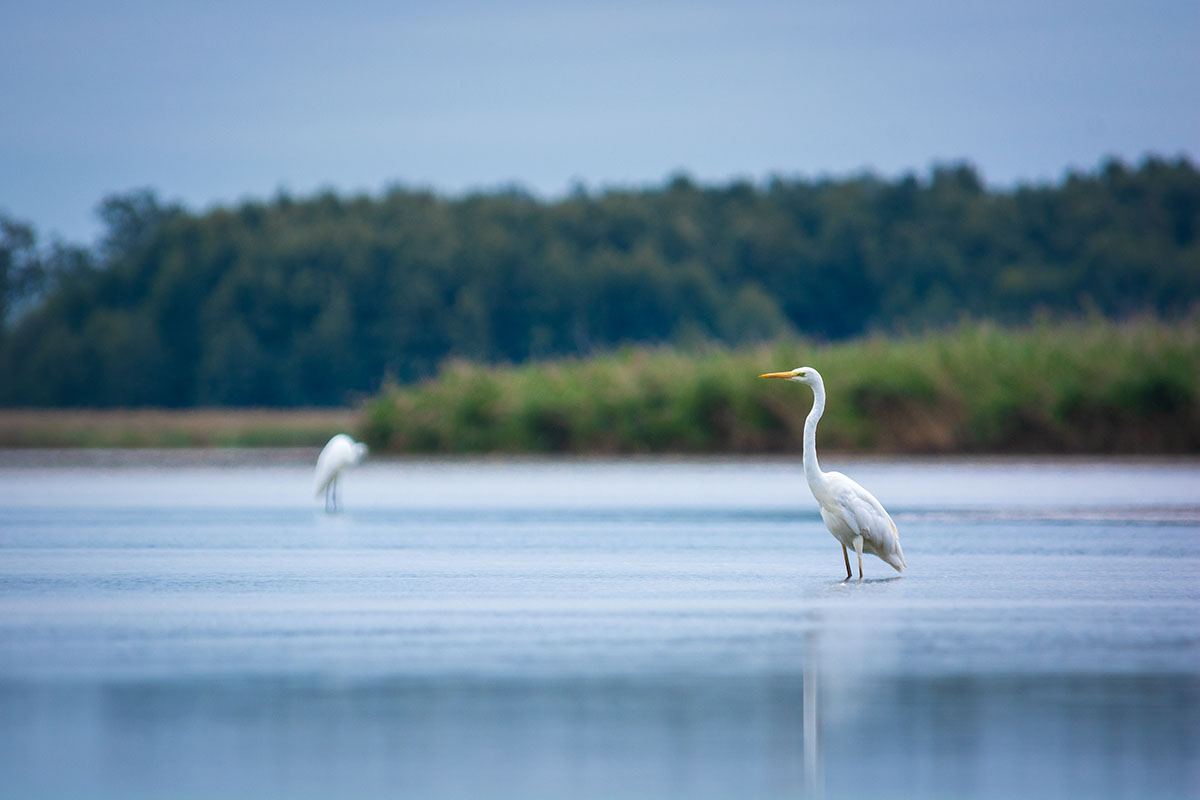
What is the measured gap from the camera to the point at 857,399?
74.9ft

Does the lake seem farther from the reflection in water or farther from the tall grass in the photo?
the tall grass

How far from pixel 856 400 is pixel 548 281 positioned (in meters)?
34.6

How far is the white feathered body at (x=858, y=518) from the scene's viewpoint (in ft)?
27.9

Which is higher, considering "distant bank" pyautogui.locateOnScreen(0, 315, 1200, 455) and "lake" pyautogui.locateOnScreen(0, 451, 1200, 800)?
"distant bank" pyautogui.locateOnScreen(0, 315, 1200, 455)

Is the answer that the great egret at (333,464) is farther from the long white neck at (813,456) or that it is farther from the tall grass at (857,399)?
the tall grass at (857,399)

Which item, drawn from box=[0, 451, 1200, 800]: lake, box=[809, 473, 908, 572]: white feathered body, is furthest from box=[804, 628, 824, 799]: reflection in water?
box=[809, 473, 908, 572]: white feathered body

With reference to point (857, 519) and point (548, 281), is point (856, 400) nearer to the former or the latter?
point (857, 519)

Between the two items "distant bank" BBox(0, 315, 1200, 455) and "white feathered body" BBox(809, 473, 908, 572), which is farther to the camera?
"distant bank" BBox(0, 315, 1200, 455)

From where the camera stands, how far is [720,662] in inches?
231

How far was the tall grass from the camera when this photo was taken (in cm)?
2116

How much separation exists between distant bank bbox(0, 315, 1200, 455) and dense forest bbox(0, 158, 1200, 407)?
89.5 feet

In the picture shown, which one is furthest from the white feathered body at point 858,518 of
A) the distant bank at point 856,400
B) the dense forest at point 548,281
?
the dense forest at point 548,281

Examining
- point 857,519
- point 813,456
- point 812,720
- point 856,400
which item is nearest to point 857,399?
point 856,400

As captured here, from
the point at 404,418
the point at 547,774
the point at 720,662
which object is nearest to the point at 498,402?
the point at 404,418
